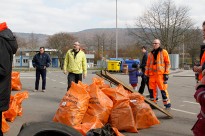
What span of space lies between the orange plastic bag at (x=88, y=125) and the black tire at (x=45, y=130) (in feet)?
4.18

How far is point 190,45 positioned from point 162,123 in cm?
5071

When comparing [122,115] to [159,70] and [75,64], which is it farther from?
[75,64]

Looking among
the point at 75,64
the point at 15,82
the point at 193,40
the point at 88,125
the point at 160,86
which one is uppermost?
the point at 193,40

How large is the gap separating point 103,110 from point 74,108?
522 mm

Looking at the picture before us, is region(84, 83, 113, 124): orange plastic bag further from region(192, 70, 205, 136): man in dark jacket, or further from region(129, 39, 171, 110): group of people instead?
region(192, 70, 205, 136): man in dark jacket

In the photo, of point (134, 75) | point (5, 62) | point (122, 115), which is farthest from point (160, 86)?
point (5, 62)

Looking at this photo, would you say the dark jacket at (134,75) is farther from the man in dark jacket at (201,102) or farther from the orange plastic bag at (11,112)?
the man in dark jacket at (201,102)

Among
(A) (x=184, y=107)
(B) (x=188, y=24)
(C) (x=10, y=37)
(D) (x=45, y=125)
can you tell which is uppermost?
(B) (x=188, y=24)

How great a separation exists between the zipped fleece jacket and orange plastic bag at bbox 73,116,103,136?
343cm

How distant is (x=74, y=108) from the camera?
577cm

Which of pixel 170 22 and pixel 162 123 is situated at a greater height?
pixel 170 22

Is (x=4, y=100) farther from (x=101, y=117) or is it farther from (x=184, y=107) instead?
(x=184, y=107)

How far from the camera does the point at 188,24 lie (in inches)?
2036

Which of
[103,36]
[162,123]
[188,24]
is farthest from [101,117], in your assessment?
[103,36]
